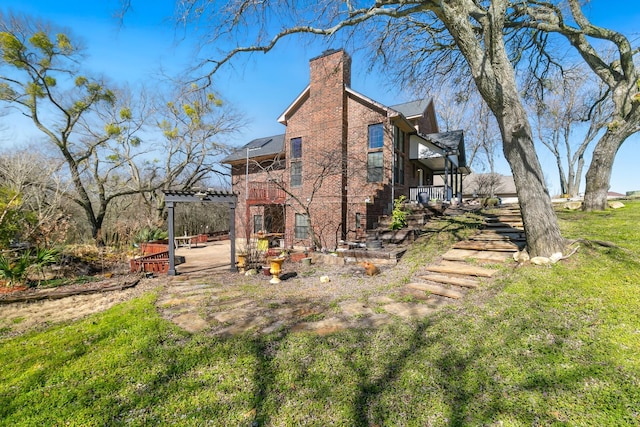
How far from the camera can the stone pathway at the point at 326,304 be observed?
12.8ft

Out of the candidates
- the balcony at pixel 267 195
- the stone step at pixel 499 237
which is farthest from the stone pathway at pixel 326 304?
the balcony at pixel 267 195

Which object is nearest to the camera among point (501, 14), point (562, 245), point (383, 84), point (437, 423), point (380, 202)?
point (437, 423)

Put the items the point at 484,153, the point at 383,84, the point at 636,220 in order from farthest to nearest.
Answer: the point at 484,153
the point at 383,84
the point at 636,220

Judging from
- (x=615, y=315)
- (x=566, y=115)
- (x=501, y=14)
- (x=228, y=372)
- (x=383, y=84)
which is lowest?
(x=228, y=372)

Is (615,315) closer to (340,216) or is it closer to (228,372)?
(228,372)

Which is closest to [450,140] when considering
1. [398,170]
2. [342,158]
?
[398,170]

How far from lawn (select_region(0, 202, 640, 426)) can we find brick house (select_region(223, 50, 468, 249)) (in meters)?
7.76

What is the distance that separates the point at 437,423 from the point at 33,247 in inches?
420

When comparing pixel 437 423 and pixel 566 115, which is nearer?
pixel 437 423

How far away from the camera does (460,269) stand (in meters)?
5.53

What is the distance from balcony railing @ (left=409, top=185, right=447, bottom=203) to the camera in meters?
13.3

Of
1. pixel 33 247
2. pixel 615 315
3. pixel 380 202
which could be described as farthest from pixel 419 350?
pixel 33 247

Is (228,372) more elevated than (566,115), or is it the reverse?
(566,115)

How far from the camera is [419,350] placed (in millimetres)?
3025
